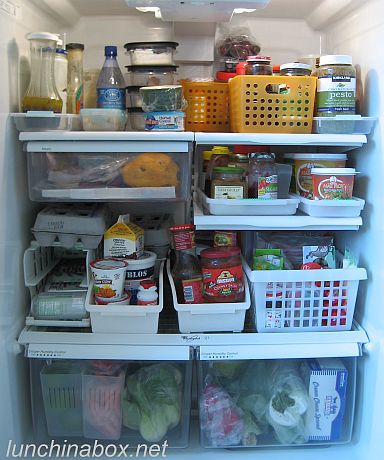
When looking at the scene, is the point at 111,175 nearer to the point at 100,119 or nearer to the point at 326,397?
the point at 100,119

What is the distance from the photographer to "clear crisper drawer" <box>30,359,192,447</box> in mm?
1227

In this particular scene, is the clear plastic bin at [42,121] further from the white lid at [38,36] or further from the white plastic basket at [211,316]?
the white plastic basket at [211,316]

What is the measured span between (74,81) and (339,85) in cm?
64

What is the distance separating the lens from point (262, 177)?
122 cm

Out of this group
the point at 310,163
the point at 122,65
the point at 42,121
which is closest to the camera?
the point at 42,121

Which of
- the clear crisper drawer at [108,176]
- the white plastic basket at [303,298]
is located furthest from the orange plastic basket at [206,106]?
the white plastic basket at [303,298]

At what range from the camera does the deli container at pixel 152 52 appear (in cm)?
132

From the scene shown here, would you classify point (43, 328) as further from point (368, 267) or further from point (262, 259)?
point (368, 267)

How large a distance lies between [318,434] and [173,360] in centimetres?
39

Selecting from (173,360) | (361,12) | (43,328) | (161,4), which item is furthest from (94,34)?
(173,360)

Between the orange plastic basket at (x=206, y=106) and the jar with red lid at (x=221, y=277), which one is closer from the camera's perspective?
the jar with red lid at (x=221, y=277)

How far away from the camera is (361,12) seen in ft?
3.99

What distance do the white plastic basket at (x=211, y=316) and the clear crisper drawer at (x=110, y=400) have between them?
0.09 metres

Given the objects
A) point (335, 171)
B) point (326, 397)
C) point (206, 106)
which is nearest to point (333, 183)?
point (335, 171)
